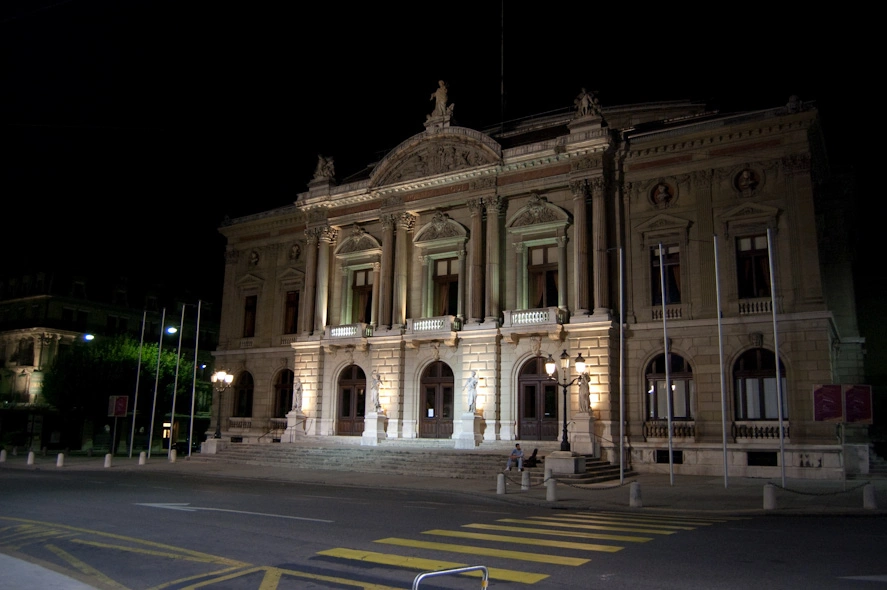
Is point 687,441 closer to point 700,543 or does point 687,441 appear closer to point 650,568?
point 700,543

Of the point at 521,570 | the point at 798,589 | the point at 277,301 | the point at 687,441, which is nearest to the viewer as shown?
the point at 798,589

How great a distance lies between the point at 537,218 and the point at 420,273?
7410 millimetres

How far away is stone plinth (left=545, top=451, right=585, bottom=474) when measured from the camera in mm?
26469

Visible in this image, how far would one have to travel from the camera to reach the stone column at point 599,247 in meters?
32.4

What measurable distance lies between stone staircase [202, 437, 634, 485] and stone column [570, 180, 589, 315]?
22.3ft

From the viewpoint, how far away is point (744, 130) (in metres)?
31.2

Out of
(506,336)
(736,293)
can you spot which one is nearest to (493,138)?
(506,336)

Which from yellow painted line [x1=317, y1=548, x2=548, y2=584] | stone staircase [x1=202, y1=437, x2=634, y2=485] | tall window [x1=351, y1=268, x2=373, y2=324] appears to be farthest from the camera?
tall window [x1=351, y1=268, x2=373, y2=324]

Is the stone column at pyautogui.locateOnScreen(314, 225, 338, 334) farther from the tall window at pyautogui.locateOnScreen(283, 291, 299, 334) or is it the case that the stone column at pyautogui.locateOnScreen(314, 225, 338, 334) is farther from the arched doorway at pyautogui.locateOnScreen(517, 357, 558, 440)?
the arched doorway at pyautogui.locateOnScreen(517, 357, 558, 440)

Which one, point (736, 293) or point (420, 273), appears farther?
point (420, 273)

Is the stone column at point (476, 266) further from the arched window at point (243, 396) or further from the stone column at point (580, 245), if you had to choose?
the arched window at point (243, 396)

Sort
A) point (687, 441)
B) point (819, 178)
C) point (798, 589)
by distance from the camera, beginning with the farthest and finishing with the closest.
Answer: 1. point (819, 178)
2. point (687, 441)
3. point (798, 589)

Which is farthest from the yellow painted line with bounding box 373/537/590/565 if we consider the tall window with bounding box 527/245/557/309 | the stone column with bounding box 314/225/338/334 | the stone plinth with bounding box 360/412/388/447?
the stone column with bounding box 314/225/338/334

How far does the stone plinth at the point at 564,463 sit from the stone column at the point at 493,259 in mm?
9423
